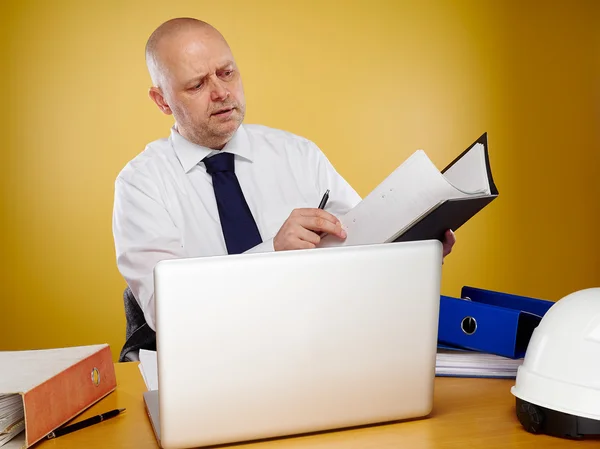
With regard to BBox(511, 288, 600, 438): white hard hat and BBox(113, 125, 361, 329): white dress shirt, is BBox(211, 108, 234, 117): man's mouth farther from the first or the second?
BBox(511, 288, 600, 438): white hard hat

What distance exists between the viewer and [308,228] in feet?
4.82

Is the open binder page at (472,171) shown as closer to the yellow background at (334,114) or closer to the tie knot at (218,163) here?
the tie knot at (218,163)

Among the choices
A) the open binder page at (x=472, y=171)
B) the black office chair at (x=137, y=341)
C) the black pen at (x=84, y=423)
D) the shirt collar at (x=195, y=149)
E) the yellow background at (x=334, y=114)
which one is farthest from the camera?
the yellow background at (x=334, y=114)

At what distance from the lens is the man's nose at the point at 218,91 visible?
228 centimetres

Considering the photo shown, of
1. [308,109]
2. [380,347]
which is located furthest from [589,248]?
[380,347]

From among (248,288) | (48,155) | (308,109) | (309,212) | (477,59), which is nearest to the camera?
(248,288)

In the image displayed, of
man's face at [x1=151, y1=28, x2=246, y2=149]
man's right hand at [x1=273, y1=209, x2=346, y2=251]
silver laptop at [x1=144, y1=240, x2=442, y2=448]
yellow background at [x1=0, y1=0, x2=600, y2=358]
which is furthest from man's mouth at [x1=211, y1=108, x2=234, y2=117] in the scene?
yellow background at [x1=0, y1=0, x2=600, y2=358]

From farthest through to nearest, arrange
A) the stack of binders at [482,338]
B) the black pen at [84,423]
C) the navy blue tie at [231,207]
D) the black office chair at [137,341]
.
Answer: the navy blue tie at [231,207] < the black office chair at [137,341] < the stack of binders at [482,338] < the black pen at [84,423]

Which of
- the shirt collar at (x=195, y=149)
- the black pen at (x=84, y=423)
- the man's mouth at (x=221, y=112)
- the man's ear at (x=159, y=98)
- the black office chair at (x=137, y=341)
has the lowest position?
the black office chair at (x=137, y=341)

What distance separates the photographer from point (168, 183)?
2.36 metres

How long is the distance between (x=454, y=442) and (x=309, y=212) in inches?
22.1

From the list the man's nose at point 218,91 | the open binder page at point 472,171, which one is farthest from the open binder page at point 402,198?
the man's nose at point 218,91

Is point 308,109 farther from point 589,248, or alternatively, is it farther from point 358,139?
point 589,248

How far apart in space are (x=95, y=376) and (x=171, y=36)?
130 centimetres
